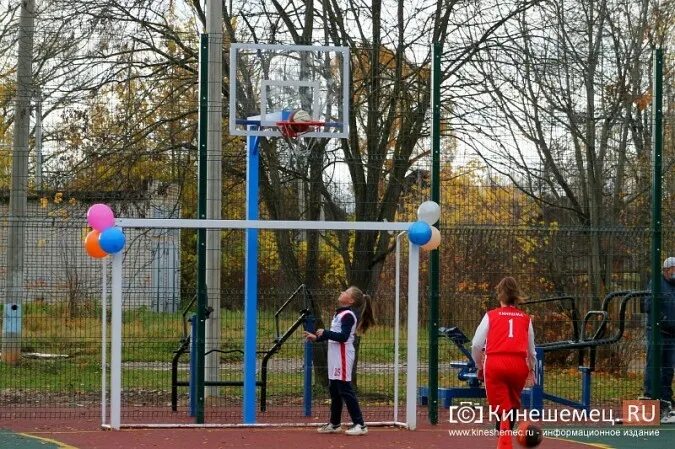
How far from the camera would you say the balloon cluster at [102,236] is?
10.5 m

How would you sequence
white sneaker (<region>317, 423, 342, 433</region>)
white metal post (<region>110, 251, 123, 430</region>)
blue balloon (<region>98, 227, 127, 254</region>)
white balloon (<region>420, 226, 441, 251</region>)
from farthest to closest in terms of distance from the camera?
1. white balloon (<region>420, 226, 441, 251</region>)
2. white sneaker (<region>317, 423, 342, 433</region>)
3. white metal post (<region>110, 251, 123, 430</region>)
4. blue balloon (<region>98, 227, 127, 254</region>)

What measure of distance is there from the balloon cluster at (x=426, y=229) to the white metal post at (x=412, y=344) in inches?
5.3

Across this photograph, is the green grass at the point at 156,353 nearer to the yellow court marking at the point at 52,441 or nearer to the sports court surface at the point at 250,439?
the sports court surface at the point at 250,439

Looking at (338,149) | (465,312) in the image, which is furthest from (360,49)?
(465,312)

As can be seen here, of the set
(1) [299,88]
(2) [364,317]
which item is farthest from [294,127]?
(2) [364,317]

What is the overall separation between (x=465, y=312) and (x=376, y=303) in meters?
1.04

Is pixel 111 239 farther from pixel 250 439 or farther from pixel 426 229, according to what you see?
pixel 426 229

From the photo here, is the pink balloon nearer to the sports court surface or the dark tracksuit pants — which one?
the sports court surface

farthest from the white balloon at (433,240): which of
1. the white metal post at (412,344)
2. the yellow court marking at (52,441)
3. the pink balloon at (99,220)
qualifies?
the yellow court marking at (52,441)

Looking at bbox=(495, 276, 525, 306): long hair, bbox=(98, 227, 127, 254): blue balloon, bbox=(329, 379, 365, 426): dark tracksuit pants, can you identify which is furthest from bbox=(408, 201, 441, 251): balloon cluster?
bbox=(98, 227, 127, 254): blue balloon

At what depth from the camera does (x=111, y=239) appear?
10539 mm

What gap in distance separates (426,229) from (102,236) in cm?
325

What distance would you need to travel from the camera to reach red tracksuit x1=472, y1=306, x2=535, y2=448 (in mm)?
9000

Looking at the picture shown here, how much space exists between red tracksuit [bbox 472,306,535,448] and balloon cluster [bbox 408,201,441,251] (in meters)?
2.18
